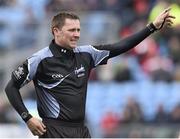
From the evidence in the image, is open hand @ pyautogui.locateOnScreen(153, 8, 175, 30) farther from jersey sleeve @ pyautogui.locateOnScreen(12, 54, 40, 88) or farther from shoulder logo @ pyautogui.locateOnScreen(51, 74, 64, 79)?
jersey sleeve @ pyautogui.locateOnScreen(12, 54, 40, 88)

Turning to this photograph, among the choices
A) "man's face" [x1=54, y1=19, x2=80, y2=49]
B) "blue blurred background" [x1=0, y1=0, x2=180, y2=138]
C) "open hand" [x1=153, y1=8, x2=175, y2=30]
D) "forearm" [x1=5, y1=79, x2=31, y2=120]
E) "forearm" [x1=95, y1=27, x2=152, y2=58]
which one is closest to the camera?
"forearm" [x1=5, y1=79, x2=31, y2=120]

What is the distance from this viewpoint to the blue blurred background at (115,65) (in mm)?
13406

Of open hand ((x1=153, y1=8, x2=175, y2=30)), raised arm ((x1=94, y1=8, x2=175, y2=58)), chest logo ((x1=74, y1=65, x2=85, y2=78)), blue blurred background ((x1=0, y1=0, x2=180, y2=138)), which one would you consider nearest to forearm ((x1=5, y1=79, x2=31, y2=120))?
chest logo ((x1=74, y1=65, x2=85, y2=78))

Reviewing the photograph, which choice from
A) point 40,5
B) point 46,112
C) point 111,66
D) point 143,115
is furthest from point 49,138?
point 40,5

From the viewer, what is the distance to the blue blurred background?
528 inches

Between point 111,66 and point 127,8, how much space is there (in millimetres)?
2495

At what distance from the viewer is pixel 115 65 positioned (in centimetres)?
1478

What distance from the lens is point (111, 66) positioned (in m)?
14.8

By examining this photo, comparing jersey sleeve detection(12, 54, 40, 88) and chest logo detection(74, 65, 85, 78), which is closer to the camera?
jersey sleeve detection(12, 54, 40, 88)

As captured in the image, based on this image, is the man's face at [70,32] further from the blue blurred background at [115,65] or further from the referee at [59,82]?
the blue blurred background at [115,65]

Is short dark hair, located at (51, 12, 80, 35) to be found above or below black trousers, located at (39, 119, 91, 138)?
above

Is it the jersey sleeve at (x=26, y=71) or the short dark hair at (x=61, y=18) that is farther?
the short dark hair at (x=61, y=18)

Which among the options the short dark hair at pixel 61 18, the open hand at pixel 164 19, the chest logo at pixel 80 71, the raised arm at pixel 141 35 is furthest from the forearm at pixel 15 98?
the open hand at pixel 164 19

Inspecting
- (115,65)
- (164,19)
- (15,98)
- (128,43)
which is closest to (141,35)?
(128,43)
